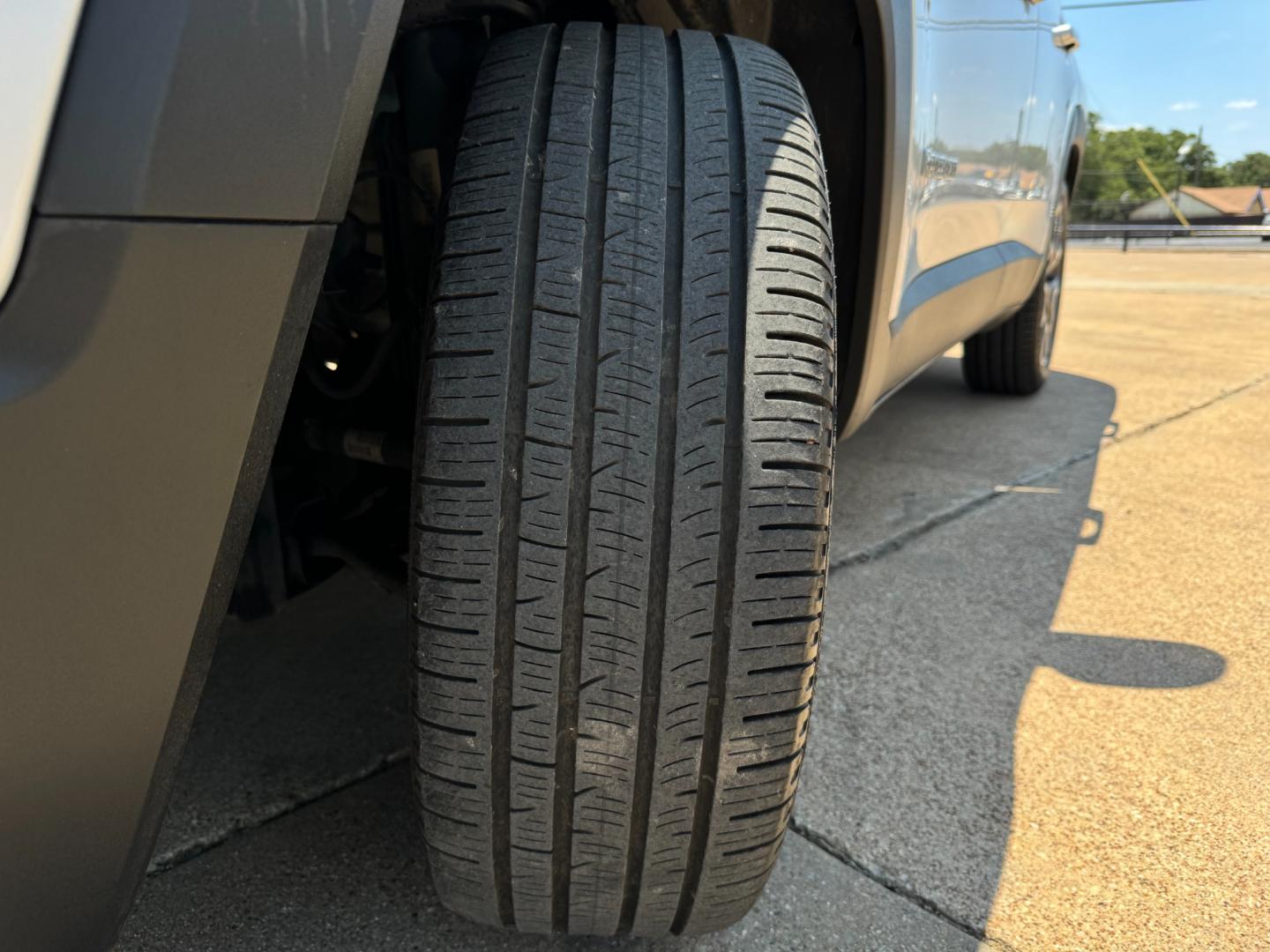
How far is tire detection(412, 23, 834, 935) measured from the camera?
0.97m

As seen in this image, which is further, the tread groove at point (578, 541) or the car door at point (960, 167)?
the car door at point (960, 167)

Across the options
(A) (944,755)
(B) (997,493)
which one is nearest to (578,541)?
(A) (944,755)

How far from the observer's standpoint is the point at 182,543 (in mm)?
775

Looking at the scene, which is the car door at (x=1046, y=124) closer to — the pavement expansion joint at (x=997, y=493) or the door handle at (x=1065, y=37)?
the door handle at (x=1065, y=37)

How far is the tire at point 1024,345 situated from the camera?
4.03 metres

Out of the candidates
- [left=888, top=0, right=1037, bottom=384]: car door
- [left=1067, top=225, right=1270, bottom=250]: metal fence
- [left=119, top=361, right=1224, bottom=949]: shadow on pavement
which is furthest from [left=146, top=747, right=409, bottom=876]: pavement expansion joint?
[left=1067, top=225, right=1270, bottom=250]: metal fence

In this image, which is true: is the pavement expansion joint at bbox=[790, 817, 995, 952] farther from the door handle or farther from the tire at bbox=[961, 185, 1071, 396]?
the tire at bbox=[961, 185, 1071, 396]

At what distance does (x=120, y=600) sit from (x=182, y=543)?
59mm

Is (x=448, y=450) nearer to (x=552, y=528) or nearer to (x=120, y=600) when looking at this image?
(x=552, y=528)

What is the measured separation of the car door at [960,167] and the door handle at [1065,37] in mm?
571

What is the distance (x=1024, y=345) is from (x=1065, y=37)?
1.29m

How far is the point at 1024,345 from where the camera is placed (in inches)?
161

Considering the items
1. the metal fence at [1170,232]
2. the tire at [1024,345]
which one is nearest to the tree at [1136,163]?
the metal fence at [1170,232]

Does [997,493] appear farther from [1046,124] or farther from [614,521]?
[614,521]
